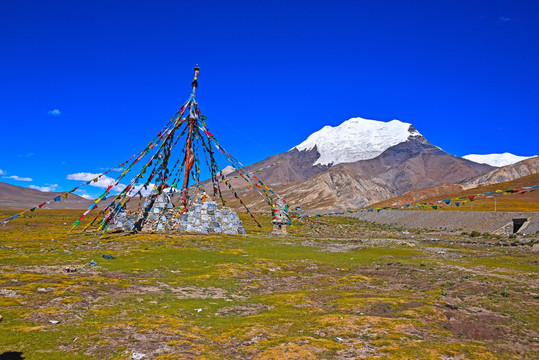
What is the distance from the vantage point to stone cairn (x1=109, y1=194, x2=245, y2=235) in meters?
40.6

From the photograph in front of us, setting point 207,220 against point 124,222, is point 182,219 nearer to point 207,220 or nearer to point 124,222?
point 207,220

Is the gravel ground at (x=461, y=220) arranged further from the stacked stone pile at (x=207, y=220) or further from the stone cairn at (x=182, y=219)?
the stone cairn at (x=182, y=219)

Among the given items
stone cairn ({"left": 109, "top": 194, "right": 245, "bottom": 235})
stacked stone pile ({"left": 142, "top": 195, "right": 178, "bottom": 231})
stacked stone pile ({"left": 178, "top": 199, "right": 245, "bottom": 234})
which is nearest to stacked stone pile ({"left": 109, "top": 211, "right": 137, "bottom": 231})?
stone cairn ({"left": 109, "top": 194, "right": 245, "bottom": 235})

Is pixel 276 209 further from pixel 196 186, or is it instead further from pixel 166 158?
pixel 166 158

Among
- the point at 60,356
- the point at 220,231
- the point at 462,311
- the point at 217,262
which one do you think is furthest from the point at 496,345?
the point at 220,231

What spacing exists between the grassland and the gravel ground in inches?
1472

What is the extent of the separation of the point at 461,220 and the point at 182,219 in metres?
53.6

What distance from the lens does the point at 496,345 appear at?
10992 mm

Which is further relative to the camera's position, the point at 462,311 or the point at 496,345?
the point at 462,311

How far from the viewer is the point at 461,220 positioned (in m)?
71.4

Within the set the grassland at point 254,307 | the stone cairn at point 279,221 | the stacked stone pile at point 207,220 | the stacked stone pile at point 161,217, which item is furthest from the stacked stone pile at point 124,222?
the stone cairn at point 279,221

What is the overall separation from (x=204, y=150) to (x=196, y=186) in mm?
4657

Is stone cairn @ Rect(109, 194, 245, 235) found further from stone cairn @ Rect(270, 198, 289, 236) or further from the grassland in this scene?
the grassland


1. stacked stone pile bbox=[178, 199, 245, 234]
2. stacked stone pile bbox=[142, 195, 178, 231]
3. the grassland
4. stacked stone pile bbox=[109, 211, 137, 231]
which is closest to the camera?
the grassland
